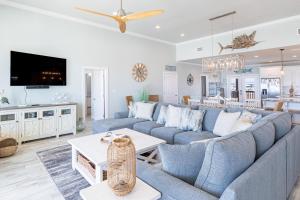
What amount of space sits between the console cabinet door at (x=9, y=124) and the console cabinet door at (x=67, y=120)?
0.94m

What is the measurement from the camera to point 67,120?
16.2 feet

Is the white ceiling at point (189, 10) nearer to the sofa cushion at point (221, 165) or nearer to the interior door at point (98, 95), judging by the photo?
the interior door at point (98, 95)

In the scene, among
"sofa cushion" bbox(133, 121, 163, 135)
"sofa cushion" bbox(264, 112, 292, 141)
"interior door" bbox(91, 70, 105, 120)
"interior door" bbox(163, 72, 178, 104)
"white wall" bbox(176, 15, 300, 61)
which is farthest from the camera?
"interior door" bbox(163, 72, 178, 104)

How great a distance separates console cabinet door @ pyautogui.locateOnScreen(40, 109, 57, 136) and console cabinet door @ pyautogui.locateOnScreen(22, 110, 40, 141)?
109 millimetres

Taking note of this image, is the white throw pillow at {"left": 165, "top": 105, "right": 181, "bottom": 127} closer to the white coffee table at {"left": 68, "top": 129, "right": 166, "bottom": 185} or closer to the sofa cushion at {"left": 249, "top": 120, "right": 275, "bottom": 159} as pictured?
the white coffee table at {"left": 68, "top": 129, "right": 166, "bottom": 185}

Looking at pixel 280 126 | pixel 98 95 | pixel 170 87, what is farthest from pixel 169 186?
pixel 170 87

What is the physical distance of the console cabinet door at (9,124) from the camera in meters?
3.92

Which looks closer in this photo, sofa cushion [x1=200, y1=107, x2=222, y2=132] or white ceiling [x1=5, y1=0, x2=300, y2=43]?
sofa cushion [x1=200, y1=107, x2=222, y2=132]

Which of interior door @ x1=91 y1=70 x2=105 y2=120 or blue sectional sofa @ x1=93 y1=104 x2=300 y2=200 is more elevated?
interior door @ x1=91 y1=70 x2=105 y2=120

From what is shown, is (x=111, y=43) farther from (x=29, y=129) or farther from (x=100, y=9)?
→ (x=29, y=129)

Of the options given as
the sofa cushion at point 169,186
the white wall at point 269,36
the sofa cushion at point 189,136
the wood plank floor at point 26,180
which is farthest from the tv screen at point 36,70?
the white wall at point 269,36

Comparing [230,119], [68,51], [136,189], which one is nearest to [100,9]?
[68,51]

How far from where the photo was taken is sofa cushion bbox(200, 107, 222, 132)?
3.47 m

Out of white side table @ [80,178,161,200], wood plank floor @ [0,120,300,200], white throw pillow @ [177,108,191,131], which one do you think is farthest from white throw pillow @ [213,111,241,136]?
white side table @ [80,178,161,200]
